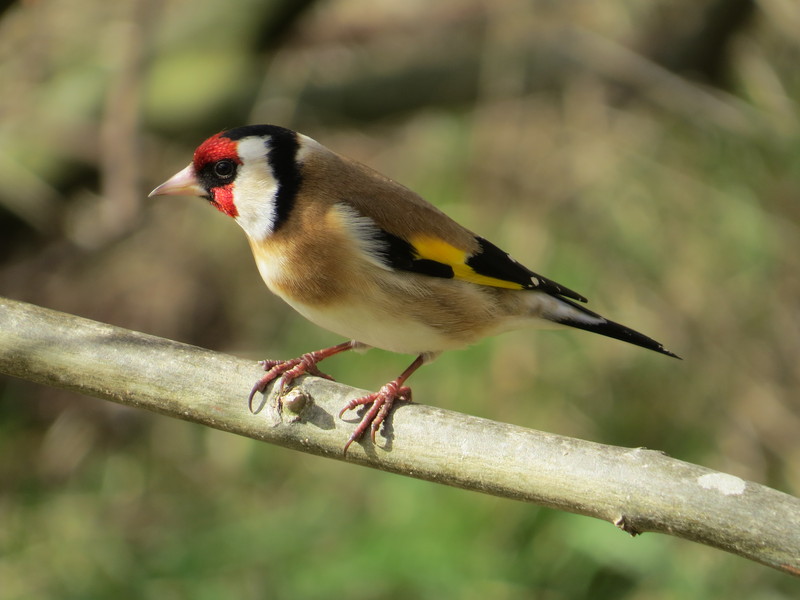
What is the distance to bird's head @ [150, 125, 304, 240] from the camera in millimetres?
3406

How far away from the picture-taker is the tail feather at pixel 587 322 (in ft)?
11.8

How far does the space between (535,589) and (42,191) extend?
14.4 feet

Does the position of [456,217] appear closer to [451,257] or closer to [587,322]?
[587,322]

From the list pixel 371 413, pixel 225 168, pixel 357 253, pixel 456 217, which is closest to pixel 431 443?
pixel 371 413

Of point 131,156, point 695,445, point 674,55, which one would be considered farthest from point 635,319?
point 131,156

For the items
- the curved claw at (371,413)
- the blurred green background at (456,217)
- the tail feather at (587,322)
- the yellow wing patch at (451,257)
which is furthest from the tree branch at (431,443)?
the blurred green background at (456,217)

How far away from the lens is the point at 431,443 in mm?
2688

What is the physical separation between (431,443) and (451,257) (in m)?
1.02

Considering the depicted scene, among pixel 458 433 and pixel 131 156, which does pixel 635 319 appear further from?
pixel 458 433

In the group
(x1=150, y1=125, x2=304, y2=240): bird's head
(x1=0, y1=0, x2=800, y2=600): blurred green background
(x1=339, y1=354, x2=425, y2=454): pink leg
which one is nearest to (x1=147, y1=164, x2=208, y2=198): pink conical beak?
(x1=150, y1=125, x2=304, y2=240): bird's head

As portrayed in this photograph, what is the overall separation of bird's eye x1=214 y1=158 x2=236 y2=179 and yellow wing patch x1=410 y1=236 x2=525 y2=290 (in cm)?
68

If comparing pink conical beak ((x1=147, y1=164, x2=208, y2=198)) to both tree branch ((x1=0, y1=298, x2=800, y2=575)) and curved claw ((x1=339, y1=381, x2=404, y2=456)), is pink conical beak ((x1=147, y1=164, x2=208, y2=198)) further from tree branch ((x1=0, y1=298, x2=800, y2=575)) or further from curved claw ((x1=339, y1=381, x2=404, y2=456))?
curved claw ((x1=339, y1=381, x2=404, y2=456))

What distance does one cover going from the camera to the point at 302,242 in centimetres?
327

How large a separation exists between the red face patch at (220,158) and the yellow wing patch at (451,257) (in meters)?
0.66
